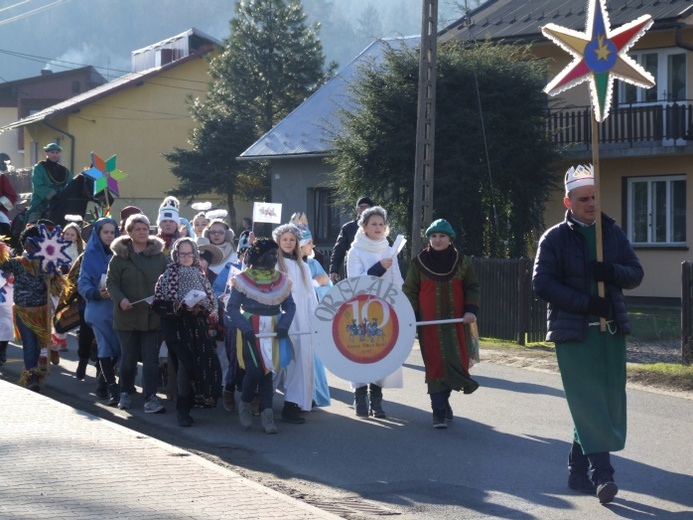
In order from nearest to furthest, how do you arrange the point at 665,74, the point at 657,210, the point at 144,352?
1. the point at 144,352
2. the point at 665,74
3. the point at 657,210

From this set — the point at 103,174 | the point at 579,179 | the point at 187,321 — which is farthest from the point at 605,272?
the point at 103,174

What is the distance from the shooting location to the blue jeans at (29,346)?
11727 millimetres

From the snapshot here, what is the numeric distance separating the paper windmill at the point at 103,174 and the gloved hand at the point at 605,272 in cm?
1069

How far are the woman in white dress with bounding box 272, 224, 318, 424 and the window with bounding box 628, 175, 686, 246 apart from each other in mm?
16940

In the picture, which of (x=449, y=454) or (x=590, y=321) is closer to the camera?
(x=590, y=321)

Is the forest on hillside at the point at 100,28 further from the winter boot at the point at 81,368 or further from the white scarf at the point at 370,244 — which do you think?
the white scarf at the point at 370,244

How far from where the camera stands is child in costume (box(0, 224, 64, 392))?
461 inches

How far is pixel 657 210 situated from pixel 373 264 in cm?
1681

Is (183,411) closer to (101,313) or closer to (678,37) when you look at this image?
(101,313)

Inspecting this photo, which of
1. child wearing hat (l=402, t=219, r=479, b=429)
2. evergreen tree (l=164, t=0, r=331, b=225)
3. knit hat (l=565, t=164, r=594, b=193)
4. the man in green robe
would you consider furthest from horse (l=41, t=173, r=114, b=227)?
evergreen tree (l=164, t=0, r=331, b=225)

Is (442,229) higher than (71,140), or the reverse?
(71,140)

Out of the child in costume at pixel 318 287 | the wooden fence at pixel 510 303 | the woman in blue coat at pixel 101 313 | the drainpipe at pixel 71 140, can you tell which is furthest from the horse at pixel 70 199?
the drainpipe at pixel 71 140

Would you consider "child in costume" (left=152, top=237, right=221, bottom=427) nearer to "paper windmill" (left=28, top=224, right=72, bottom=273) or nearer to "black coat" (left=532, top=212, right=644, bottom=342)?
"paper windmill" (left=28, top=224, right=72, bottom=273)

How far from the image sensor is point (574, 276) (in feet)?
23.3
